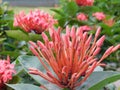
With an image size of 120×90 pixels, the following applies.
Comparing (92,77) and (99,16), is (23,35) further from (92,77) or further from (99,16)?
(99,16)

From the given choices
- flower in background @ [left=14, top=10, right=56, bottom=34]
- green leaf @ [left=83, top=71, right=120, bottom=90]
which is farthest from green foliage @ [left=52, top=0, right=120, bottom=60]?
green leaf @ [left=83, top=71, right=120, bottom=90]

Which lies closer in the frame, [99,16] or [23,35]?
[23,35]

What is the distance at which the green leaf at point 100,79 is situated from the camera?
1154 millimetres

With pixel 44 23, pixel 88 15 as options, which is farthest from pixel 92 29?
pixel 44 23

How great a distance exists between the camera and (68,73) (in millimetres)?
1193

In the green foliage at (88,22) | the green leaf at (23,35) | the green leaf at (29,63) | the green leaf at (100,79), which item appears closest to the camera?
the green leaf at (100,79)

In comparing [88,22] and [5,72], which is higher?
[5,72]

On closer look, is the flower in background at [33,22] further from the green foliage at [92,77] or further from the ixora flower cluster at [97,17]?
the ixora flower cluster at [97,17]

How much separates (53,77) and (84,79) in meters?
0.09

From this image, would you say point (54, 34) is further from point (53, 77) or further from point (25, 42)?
point (25, 42)

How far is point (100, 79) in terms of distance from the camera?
121cm

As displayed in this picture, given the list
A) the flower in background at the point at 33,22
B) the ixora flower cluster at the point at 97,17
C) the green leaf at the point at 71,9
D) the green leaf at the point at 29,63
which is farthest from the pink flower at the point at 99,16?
the green leaf at the point at 29,63

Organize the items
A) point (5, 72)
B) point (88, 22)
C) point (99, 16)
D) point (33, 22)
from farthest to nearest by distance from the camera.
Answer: point (99, 16)
point (88, 22)
point (33, 22)
point (5, 72)

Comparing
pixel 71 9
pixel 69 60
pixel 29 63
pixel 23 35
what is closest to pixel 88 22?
pixel 71 9
